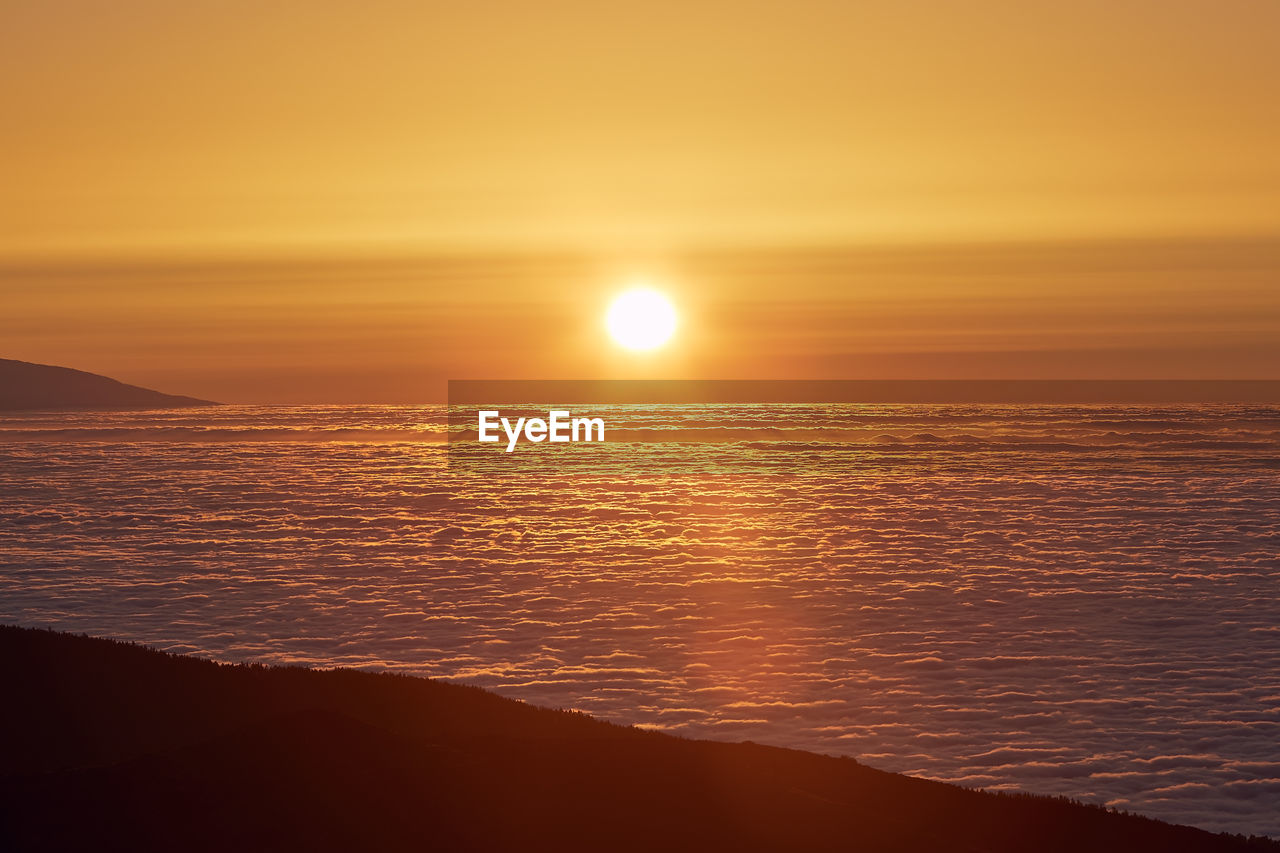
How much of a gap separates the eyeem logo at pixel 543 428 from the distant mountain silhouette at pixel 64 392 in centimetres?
7676

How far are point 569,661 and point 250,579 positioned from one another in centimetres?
855

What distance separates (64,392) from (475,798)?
173385mm

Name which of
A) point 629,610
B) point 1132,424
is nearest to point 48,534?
point 629,610

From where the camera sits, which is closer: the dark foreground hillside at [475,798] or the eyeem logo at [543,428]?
the dark foreground hillside at [475,798]

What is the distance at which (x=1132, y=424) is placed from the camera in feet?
246

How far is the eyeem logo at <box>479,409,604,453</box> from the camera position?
73000 mm

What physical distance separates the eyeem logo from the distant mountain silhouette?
252 ft

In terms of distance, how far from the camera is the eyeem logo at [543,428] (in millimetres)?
73000
